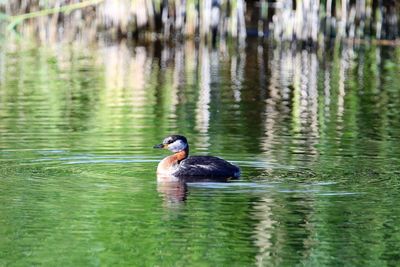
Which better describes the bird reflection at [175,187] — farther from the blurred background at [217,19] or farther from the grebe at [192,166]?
the blurred background at [217,19]

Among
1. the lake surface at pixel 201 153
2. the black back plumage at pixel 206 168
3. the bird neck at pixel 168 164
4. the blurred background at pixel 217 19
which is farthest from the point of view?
the blurred background at pixel 217 19

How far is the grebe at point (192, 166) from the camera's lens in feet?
36.5

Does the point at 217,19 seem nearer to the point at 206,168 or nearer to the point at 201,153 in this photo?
the point at 201,153

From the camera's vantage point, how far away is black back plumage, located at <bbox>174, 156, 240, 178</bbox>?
11109 mm

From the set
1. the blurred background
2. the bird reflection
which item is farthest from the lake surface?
the blurred background

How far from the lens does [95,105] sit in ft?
55.6

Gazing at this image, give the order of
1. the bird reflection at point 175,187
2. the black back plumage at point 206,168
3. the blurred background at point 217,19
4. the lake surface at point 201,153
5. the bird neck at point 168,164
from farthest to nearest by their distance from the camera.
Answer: the blurred background at point 217,19, the bird neck at point 168,164, the black back plumage at point 206,168, the bird reflection at point 175,187, the lake surface at point 201,153

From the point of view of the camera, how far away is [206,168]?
11.3 metres

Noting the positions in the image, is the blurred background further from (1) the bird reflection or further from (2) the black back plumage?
(1) the bird reflection

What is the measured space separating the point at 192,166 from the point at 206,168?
0.21 meters

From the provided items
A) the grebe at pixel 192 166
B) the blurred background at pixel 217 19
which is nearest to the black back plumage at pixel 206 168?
the grebe at pixel 192 166

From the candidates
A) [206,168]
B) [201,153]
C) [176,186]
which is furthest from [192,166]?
[201,153]

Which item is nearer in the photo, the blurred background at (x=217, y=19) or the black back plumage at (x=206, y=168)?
the black back plumage at (x=206, y=168)

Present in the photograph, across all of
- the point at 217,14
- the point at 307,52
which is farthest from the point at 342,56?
the point at 217,14
